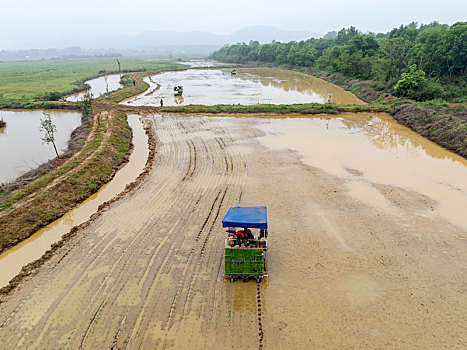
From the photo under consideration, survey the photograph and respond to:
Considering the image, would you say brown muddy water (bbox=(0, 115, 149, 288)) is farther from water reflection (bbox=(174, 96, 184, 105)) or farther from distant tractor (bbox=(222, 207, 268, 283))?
water reflection (bbox=(174, 96, 184, 105))

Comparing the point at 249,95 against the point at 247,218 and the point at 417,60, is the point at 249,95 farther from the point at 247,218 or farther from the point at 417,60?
the point at 247,218

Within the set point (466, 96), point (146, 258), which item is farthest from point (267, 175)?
point (466, 96)

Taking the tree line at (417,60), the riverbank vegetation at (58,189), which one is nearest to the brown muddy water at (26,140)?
the riverbank vegetation at (58,189)

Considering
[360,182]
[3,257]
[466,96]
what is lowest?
[3,257]

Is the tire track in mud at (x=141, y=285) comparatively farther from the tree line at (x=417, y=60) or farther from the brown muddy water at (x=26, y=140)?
the tree line at (x=417, y=60)

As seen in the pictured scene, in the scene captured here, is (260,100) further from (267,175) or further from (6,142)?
(6,142)

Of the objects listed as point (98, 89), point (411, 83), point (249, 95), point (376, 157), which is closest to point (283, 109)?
point (249, 95)

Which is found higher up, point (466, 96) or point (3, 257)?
point (466, 96)
